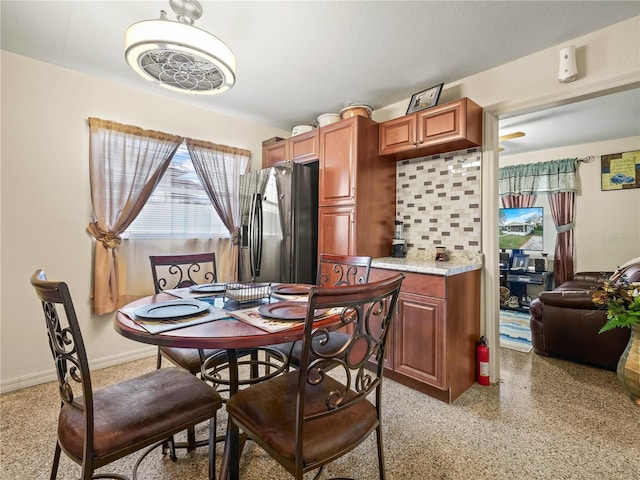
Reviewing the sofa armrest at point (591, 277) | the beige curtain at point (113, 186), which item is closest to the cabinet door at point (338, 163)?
the beige curtain at point (113, 186)

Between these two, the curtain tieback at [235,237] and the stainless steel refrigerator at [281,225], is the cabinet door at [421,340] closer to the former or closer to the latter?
the stainless steel refrigerator at [281,225]

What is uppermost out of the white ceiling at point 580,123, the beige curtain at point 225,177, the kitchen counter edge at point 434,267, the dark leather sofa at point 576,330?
the white ceiling at point 580,123

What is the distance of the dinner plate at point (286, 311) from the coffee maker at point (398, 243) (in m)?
1.64

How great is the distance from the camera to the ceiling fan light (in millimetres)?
1346

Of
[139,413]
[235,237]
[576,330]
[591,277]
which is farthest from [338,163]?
[591,277]

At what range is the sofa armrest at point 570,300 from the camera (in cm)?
262

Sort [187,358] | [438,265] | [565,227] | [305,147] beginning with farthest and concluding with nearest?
1. [565,227]
2. [305,147]
3. [438,265]
4. [187,358]

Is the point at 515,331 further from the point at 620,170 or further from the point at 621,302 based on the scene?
the point at 620,170

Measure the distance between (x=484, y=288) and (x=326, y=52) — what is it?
219 centimetres

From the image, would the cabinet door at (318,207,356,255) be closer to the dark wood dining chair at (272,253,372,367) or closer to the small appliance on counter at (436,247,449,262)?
Result: the dark wood dining chair at (272,253,372,367)

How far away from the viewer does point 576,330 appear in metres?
2.71

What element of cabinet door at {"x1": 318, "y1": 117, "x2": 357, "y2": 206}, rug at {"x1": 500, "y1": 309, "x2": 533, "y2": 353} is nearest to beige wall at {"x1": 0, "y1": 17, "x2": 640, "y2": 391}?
cabinet door at {"x1": 318, "y1": 117, "x2": 357, "y2": 206}

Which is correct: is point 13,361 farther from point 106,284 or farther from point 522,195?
point 522,195

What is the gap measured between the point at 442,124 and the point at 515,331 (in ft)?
9.39
